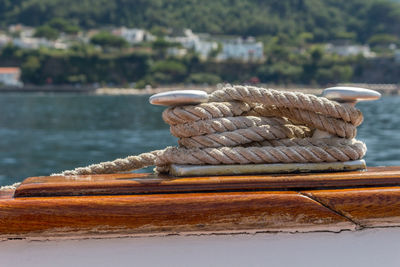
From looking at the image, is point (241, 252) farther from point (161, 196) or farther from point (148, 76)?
point (148, 76)

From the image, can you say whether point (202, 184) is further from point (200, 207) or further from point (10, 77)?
point (10, 77)

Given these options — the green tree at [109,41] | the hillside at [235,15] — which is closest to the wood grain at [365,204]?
the green tree at [109,41]

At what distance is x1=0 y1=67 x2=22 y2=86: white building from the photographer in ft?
→ 266

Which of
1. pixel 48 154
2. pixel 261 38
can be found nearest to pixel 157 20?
pixel 261 38

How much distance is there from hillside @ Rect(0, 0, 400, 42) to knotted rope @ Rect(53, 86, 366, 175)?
100 meters

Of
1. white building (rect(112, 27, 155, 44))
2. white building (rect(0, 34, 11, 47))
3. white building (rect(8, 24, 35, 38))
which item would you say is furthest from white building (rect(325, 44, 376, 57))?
white building (rect(0, 34, 11, 47))

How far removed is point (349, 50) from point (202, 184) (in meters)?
93.7

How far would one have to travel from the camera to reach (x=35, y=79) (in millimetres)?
82375

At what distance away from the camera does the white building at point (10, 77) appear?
81.1 metres

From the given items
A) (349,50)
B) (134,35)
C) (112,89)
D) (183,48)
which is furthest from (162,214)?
(134,35)

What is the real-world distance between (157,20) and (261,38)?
17102 millimetres

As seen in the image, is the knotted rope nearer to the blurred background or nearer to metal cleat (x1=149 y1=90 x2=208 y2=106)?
metal cleat (x1=149 y1=90 x2=208 y2=106)

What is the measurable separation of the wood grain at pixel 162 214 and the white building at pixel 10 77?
83623mm

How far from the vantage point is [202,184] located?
3.61 ft
